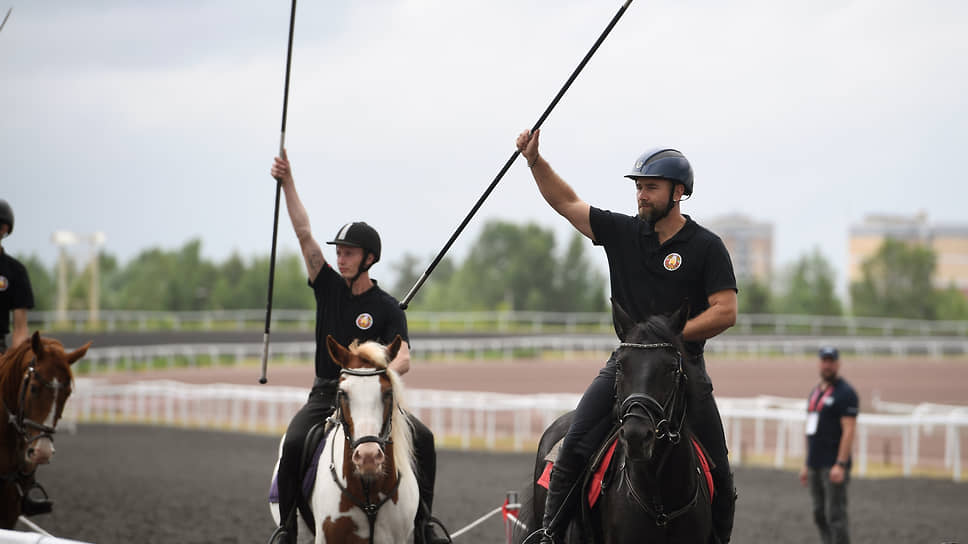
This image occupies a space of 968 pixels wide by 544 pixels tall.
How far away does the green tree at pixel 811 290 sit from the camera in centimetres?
8338

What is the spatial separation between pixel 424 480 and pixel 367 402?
123cm

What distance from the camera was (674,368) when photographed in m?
4.86

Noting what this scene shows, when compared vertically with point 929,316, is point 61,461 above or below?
below

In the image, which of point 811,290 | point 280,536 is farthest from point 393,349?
point 811,290

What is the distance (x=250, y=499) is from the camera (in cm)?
1612

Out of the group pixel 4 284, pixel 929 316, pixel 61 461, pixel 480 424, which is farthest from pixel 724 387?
pixel 929 316

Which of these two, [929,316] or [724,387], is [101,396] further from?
[929,316]

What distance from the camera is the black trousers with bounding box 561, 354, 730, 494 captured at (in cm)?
548

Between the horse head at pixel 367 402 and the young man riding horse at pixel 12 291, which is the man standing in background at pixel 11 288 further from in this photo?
the horse head at pixel 367 402

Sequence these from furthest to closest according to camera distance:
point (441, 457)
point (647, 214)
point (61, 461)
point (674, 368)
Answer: point (441, 457) → point (61, 461) → point (647, 214) → point (674, 368)

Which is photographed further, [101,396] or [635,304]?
[101,396]

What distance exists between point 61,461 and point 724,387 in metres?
25.0

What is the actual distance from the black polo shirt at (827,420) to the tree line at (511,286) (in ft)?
200

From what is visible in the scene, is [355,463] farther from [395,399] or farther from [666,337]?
[666,337]
